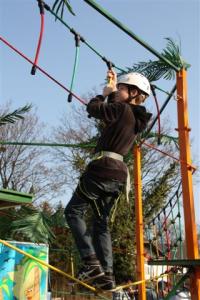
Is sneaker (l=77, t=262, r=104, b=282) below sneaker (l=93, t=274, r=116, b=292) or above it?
above

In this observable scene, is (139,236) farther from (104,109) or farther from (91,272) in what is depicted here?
(104,109)

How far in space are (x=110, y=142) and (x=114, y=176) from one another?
0.27 metres

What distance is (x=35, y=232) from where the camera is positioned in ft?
23.0

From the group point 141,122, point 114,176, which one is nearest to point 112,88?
point 141,122

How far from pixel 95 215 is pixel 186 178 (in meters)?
1.33

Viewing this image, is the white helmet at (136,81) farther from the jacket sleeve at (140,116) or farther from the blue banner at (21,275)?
the blue banner at (21,275)

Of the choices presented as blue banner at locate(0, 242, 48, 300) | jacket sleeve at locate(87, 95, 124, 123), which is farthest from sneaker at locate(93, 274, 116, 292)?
blue banner at locate(0, 242, 48, 300)

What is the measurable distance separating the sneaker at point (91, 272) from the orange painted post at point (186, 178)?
1.22m

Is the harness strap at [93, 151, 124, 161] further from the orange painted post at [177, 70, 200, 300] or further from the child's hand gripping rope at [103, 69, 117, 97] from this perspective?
the orange painted post at [177, 70, 200, 300]

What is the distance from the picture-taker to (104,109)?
289 cm

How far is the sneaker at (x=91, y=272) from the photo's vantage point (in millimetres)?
2783

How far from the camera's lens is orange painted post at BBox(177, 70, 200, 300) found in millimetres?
3682

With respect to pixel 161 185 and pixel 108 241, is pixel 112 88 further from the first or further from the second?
pixel 161 185

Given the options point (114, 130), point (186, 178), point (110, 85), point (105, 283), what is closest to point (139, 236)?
point (186, 178)
